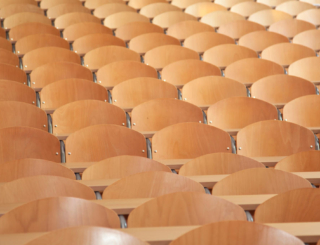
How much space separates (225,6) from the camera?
2379mm

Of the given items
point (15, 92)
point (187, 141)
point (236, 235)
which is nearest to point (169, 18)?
point (15, 92)

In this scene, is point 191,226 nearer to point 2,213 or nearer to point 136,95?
point 2,213

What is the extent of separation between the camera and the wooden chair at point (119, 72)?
1.49 metres

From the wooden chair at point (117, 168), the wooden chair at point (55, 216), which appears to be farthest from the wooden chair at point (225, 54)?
the wooden chair at point (55, 216)

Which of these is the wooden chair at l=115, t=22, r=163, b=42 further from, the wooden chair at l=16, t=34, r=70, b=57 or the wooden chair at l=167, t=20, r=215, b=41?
the wooden chair at l=16, t=34, r=70, b=57

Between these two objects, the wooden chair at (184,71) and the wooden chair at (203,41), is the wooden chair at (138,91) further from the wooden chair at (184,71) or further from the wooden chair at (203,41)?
the wooden chair at (203,41)

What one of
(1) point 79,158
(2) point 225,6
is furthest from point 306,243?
(2) point 225,6

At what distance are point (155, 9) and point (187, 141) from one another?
1304 mm

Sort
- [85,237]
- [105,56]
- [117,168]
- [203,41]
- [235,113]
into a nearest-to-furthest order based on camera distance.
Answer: [85,237] → [117,168] → [235,113] → [105,56] → [203,41]

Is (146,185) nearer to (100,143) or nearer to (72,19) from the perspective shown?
(100,143)

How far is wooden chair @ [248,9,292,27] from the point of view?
2162 mm

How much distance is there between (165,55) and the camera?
169 cm

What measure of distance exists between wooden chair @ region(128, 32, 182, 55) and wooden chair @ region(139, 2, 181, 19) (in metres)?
0.40

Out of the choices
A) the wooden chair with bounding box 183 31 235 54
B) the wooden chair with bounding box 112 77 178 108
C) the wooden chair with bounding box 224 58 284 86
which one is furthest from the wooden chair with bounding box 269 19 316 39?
the wooden chair with bounding box 112 77 178 108
